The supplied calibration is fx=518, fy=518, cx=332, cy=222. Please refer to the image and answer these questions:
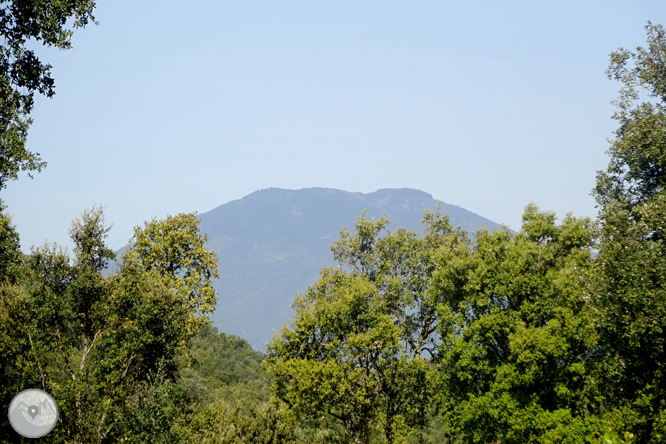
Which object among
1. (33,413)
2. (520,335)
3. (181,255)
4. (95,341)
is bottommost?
(33,413)

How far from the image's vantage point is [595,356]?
90.9 ft

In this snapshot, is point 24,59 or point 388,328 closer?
point 24,59

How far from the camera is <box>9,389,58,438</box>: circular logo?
2186 centimetres

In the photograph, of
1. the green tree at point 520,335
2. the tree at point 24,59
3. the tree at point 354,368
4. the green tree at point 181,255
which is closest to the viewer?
the tree at point 24,59

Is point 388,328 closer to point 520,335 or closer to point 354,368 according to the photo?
point 354,368

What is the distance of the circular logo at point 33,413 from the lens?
861 inches

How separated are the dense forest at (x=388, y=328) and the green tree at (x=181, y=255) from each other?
0.15m

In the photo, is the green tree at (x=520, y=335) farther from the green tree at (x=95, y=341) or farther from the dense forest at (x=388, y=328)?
the green tree at (x=95, y=341)

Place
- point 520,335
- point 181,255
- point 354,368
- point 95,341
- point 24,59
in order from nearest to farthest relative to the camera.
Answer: point 24,59, point 95,341, point 520,335, point 354,368, point 181,255

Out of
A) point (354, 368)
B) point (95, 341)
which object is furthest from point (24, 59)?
point (354, 368)

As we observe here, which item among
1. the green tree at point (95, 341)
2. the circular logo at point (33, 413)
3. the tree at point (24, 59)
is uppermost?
the tree at point (24, 59)

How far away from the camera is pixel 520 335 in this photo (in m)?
28.9

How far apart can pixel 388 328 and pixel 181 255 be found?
16971 millimetres

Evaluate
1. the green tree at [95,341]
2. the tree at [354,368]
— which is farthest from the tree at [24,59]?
the tree at [354,368]
